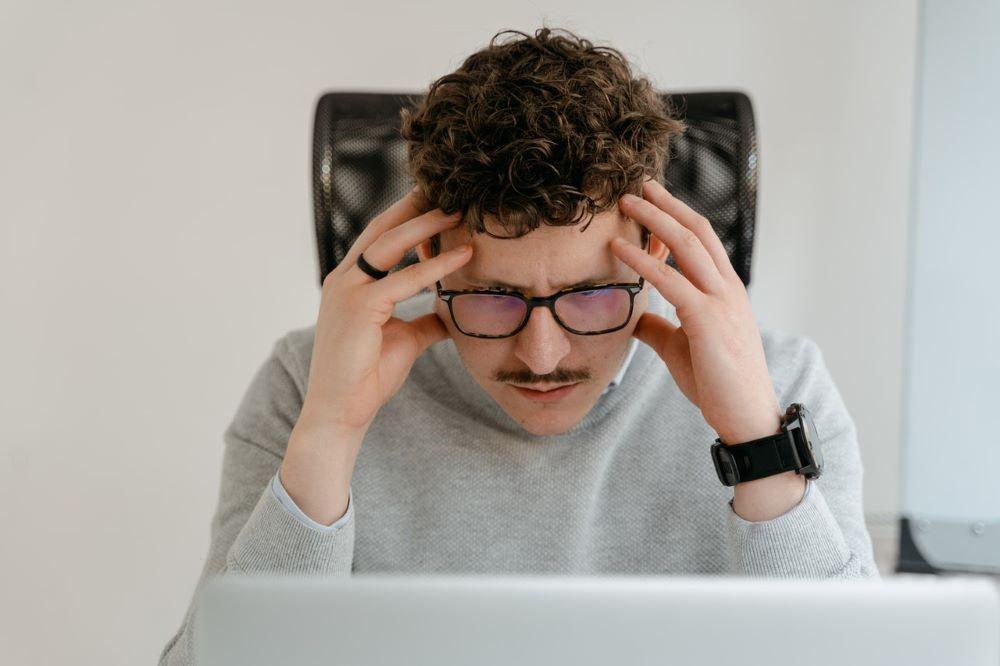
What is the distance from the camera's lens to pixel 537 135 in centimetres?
105

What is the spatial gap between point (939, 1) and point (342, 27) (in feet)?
4.10

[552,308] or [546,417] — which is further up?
[552,308]

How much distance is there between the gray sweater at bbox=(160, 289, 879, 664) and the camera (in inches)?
48.9

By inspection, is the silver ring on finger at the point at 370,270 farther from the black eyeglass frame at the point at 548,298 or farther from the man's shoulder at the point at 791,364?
the man's shoulder at the point at 791,364

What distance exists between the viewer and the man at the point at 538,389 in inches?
41.9

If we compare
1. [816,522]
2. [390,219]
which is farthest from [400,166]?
[816,522]

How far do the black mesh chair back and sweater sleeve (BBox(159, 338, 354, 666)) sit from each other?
19 cm

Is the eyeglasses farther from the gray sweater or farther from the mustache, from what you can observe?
the gray sweater

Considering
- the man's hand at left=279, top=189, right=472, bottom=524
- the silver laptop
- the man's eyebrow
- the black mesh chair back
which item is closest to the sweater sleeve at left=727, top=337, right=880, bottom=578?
the black mesh chair back

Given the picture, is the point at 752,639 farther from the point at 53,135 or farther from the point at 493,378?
the point at 53,135

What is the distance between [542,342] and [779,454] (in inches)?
10.9

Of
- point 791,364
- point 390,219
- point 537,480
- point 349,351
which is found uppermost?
point 390,219

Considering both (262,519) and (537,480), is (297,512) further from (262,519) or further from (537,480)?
(537,480)

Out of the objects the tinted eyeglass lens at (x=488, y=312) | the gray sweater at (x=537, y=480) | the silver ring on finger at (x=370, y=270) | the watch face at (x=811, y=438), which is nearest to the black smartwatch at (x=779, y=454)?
the watch face at (x=811, y=438)
